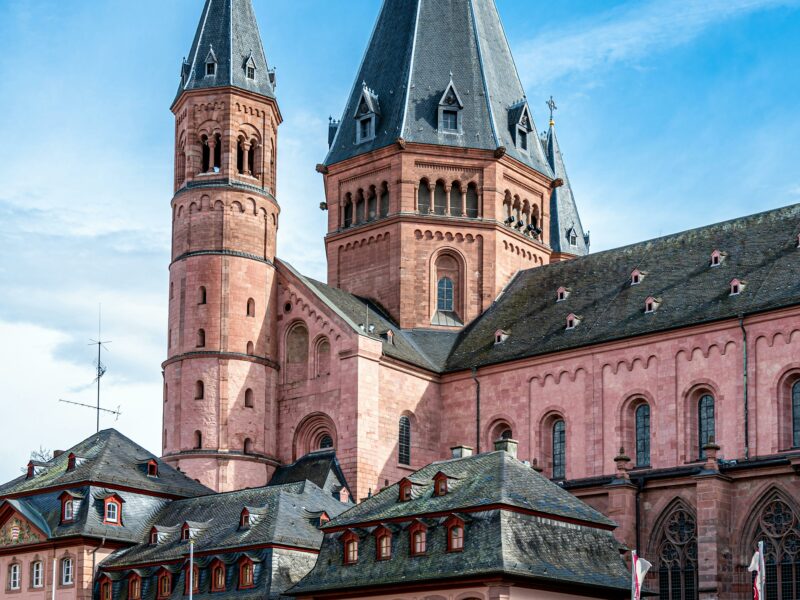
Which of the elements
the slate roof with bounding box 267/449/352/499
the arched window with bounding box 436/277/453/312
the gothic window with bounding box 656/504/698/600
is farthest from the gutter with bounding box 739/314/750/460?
the arched window with bounding box 436/277/453/312

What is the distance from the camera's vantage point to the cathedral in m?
61.9

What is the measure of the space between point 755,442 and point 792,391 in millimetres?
2822

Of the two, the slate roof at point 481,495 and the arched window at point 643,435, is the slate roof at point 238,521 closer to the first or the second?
the slate roof at point 481,495

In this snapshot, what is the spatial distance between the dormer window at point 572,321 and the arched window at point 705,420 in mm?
8577

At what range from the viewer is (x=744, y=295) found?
7150 cm

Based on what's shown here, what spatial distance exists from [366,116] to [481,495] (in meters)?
37.4

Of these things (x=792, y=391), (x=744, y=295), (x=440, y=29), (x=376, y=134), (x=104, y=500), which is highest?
(x=440, y=29)

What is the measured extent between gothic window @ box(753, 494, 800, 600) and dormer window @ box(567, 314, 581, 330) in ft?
54.6

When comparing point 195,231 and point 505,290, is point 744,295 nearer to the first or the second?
point 505,290

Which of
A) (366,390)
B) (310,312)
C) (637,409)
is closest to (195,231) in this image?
(310,312)

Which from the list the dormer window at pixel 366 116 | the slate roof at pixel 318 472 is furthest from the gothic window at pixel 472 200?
the slate roof at pixel 318 472

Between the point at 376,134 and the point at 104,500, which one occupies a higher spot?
the point at 376,134

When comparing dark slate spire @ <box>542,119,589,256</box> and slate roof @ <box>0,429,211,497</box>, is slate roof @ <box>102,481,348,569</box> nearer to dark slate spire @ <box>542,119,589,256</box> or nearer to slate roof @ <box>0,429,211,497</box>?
slate roof @ <box>0,429,211,497</box>

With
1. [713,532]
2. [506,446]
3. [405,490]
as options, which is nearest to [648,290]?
[506,446]
